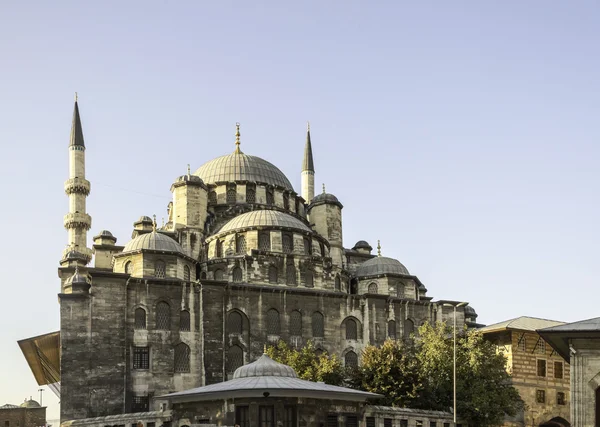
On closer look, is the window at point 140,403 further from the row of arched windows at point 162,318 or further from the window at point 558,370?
the window at point 558,370

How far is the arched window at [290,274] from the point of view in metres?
48.5

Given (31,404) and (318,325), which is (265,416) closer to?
(318,325)

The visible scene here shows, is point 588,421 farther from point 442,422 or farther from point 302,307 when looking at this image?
point 302,307

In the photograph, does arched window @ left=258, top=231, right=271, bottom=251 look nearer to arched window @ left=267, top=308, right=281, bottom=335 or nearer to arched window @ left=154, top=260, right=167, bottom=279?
arched window @ left=267, top=308, right=281, bottom=335

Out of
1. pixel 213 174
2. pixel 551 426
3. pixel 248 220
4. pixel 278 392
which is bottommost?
pixel 551 426

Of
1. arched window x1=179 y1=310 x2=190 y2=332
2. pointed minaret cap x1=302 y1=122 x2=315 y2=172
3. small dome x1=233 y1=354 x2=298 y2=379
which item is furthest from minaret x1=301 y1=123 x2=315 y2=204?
small dome x1=233 y1=354 x2=298 y2=379

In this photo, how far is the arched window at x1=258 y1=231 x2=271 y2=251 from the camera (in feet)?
161

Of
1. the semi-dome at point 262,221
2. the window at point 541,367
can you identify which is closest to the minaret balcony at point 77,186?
the semi-dome at point 262,221

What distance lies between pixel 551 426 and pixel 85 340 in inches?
985

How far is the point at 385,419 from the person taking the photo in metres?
36.4

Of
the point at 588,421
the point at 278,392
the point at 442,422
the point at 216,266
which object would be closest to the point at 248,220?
the point at 216,266

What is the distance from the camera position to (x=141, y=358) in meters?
43.1

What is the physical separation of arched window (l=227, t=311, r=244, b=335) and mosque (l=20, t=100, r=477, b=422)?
0.23 feet

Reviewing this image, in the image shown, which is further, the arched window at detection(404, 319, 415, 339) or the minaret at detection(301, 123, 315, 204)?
the minaret at detection(301, 123, 315, 204)
